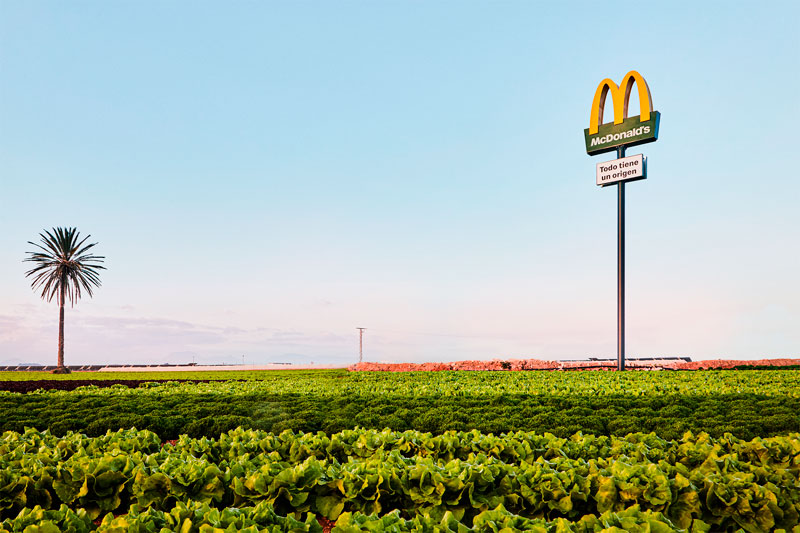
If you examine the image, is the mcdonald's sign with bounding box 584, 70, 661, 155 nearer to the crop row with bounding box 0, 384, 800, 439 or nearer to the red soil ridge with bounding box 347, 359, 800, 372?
the red soil ridge with bounding box 347, 359, 800, 372

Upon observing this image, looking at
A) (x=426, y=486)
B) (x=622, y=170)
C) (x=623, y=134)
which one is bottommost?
(x=426, y=486)

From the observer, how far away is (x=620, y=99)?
25.0 m

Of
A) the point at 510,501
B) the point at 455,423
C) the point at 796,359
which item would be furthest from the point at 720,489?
the point at 796,359

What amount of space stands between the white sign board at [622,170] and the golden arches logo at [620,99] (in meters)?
1.62

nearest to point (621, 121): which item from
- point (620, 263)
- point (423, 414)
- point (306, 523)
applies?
point (620, 263)

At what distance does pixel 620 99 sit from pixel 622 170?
313cm

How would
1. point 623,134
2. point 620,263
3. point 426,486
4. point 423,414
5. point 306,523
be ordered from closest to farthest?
point 306,523
point 426,486
point 423,414
point 623,134
point 620,263

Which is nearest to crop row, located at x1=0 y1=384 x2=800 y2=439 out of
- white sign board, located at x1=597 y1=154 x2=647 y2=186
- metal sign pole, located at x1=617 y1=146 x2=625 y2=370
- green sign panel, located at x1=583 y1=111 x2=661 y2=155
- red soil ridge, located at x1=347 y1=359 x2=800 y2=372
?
metal sign pole, located at x1=617 y1=146 x2=625 y2=370

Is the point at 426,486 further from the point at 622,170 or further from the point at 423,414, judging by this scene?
the point at 622,170

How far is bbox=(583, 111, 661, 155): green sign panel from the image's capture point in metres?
24.2

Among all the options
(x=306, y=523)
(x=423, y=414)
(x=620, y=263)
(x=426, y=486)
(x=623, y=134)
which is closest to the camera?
(x=306, y=523)

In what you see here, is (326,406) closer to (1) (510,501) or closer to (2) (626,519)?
(1) (510,501)

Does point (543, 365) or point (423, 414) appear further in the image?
point (543, 365)

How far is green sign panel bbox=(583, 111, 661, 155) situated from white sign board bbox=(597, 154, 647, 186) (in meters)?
0.66
